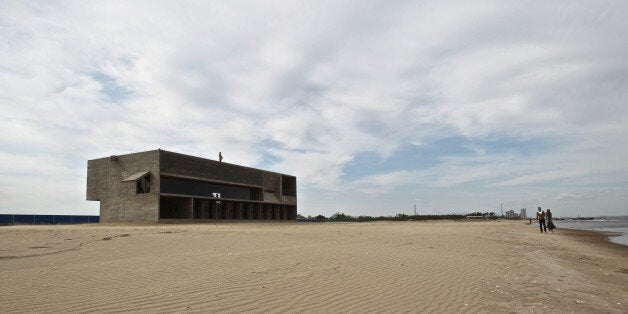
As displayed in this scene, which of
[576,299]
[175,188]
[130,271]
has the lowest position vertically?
[576,299]

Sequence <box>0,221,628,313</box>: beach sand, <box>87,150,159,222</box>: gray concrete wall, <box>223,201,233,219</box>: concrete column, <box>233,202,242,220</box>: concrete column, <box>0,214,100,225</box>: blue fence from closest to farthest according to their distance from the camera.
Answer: <box>0,221,628,313</box>: beach sand, <box>87,150,159,222</box>: gray concrete wall, <box>223,201,233,219</box>: concrete column, <box>0,214,100,225</box>: blue fence, <box>233,202,242,220</box>: concrete column

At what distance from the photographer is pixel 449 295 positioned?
22.6 feet

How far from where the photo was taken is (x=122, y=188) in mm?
40438

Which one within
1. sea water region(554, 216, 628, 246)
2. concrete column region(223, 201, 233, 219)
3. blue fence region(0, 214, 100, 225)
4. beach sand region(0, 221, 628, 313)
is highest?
concrete column region(223, 201, 233, 219)

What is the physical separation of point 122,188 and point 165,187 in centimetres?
445

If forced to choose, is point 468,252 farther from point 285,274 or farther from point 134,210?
point 134,210

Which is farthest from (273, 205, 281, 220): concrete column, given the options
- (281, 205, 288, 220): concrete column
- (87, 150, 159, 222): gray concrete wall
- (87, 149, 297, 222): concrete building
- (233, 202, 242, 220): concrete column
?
(87, 150, 159, 222): gray concrete wall

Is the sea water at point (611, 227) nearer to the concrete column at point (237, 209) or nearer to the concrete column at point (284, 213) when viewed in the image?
the concrete column at point (237, 209)

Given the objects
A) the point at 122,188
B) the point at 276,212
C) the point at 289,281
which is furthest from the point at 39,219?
the point at 289,281

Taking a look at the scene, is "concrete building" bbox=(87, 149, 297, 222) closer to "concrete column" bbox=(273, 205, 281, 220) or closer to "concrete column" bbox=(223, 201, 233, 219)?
"concrete column" bbox=(223, 201, 233, 219)

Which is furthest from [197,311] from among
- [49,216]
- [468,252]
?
[49,216]

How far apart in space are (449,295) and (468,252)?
700 cm

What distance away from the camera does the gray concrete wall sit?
38.2 meters

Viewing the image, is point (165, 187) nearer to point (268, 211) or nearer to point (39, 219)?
point (268, 211)
